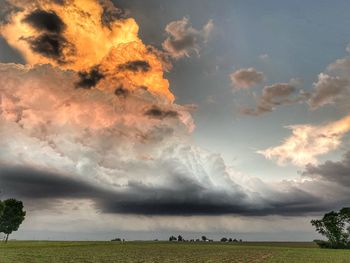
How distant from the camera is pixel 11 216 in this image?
12425 cm

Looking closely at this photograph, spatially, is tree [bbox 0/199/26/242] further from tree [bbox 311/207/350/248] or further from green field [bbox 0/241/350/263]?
tree [bbox 311/207/350/248]

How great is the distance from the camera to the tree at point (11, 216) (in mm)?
122938

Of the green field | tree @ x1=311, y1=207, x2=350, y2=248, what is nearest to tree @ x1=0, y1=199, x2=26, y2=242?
the green field

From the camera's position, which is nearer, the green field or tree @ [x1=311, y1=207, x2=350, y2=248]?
the green field

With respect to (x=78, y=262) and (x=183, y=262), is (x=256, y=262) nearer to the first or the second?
(x=183, y=262)

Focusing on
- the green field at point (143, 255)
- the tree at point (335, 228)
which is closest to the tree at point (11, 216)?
the green field at point (143, 255)

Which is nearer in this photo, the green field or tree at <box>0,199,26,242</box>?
the green field

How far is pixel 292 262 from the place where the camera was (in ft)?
215

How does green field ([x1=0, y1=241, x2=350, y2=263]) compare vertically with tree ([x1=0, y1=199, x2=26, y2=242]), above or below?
below

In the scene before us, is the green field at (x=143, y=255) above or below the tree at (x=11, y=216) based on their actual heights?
below

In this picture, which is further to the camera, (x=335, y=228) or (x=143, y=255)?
(x=335, y=228)

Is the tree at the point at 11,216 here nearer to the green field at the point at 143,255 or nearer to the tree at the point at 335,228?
the green field at the point at 143,255

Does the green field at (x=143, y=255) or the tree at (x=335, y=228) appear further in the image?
the tree at (x=335, y=228)

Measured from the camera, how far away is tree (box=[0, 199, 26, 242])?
122938 mm
